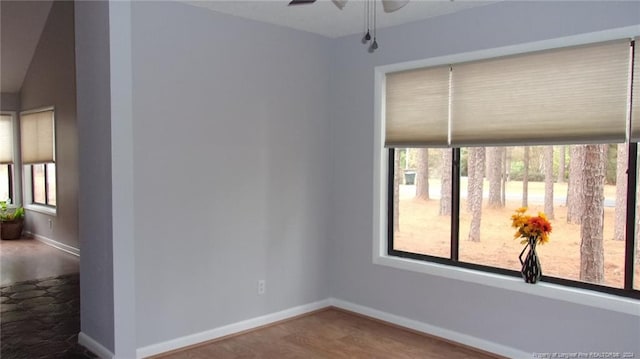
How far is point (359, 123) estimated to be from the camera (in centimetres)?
462

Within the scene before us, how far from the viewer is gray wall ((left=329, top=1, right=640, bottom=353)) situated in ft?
10.6

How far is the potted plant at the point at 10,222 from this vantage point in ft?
27.5

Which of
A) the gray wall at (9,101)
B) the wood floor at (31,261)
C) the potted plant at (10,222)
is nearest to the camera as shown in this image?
the wood floor at (31,261)

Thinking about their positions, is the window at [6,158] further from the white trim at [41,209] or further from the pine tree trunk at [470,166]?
the pine tree trunk at [470,166]

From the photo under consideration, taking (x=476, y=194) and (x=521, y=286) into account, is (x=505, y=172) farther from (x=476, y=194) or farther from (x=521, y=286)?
(x=521, y=286)

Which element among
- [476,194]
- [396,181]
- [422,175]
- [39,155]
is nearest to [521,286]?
[476,194]

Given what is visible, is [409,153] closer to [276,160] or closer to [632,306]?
[276,160]

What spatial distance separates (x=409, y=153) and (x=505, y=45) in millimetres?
1243

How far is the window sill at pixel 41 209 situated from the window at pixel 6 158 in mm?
470

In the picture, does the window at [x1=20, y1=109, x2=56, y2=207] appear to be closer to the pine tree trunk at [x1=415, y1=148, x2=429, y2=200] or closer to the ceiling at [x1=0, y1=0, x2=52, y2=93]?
the ceiling at [x1=0, y1=0, x2=52, y2=93]

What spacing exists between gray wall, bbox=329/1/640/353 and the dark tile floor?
235cm

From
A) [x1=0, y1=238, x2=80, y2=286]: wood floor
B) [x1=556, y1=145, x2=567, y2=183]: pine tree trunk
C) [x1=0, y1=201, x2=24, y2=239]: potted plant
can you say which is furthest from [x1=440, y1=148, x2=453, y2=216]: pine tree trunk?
[x1=0, y1=201, x2=24, y2=239]: potted plant

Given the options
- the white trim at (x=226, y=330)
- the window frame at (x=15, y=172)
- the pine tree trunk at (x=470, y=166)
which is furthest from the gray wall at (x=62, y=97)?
the pine tree trunk at (x=470, y=166)

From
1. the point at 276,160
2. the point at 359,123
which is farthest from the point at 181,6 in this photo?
the point at 359,123
